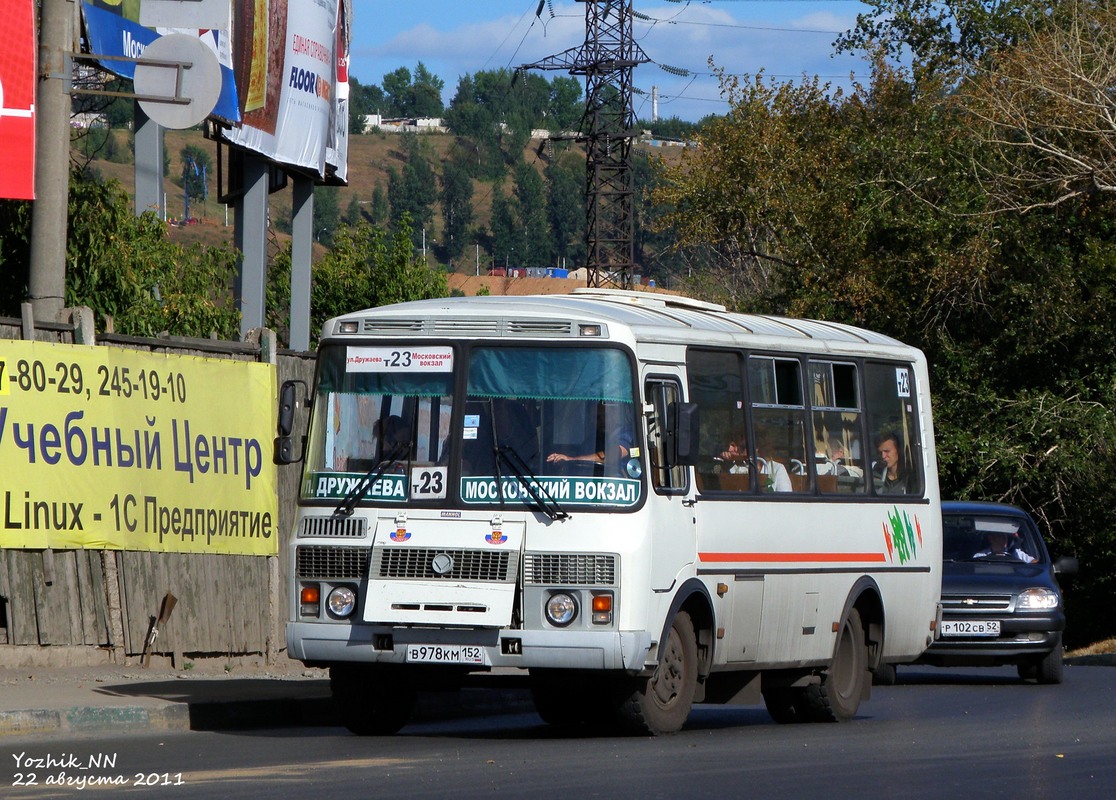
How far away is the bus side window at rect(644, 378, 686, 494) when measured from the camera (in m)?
11.6

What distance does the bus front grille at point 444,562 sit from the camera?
11234mm

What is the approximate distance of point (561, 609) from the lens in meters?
11.2

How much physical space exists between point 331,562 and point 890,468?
16.4 feet

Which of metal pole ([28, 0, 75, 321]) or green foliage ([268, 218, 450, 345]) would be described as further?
green foliage ([268, 218, 450, 345])

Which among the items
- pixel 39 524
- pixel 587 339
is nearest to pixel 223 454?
pixel 39 524

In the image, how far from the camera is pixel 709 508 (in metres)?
12.3

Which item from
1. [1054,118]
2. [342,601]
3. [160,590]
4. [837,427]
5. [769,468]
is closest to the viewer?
[342,601]

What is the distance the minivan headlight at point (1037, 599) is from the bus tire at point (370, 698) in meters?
8.61

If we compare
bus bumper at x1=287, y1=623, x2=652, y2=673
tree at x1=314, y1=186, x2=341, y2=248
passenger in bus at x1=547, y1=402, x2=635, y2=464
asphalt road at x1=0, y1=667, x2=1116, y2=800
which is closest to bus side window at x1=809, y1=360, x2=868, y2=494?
asphalt road at x1=0, y1=667, x2=1116, y2=800

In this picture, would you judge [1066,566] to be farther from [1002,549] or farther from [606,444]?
[606,444]

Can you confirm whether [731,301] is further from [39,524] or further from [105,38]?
[39,524]

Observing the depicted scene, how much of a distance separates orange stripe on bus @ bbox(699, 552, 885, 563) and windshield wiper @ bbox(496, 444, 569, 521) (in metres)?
1.25

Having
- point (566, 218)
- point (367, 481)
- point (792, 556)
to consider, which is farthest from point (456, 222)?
point (367, 481)

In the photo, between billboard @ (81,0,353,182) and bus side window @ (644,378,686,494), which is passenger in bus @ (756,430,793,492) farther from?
billboard @ (81,0,353,182)
